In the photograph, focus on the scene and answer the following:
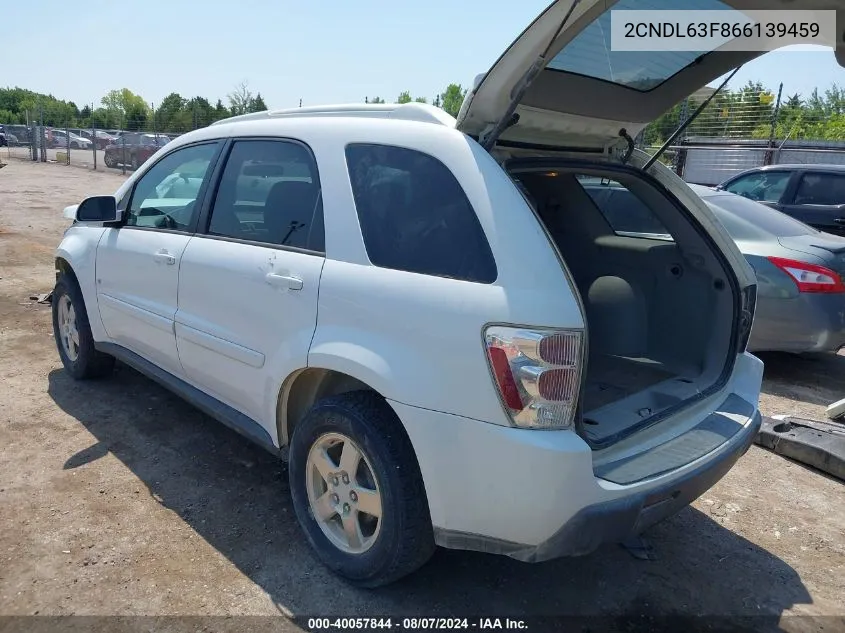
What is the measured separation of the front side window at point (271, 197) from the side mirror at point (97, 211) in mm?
1107

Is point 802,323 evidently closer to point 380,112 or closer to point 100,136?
point 380,112

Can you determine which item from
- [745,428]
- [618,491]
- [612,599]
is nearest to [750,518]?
[745,428]

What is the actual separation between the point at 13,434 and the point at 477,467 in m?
3.22

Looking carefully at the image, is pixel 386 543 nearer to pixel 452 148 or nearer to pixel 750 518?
pixel 452 148

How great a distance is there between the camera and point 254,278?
115 inches

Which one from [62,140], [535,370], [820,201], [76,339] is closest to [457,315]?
[535,370]

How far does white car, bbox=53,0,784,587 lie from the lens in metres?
2.13

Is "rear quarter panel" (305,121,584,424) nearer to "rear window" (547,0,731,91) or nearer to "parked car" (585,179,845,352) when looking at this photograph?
"rear window" (547,0,731,91)

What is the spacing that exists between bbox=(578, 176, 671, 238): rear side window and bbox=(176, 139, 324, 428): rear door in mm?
1833

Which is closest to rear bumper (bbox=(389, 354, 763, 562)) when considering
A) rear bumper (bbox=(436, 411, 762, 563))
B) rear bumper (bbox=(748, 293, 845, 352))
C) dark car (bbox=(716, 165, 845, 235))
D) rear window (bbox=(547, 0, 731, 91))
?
rear bumper (bbox=(436, 411, 762, 563))

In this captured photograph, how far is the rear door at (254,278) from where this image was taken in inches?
108

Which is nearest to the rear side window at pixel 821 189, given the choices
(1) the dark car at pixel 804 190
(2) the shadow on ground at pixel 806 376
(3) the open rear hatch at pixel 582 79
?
(1) the dark car at pixel 804 190

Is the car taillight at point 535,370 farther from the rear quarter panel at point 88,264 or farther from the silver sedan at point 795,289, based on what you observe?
the silver sedan at point 795,289

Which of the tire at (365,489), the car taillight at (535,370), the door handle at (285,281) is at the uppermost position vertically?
the door handle at (285,281)
